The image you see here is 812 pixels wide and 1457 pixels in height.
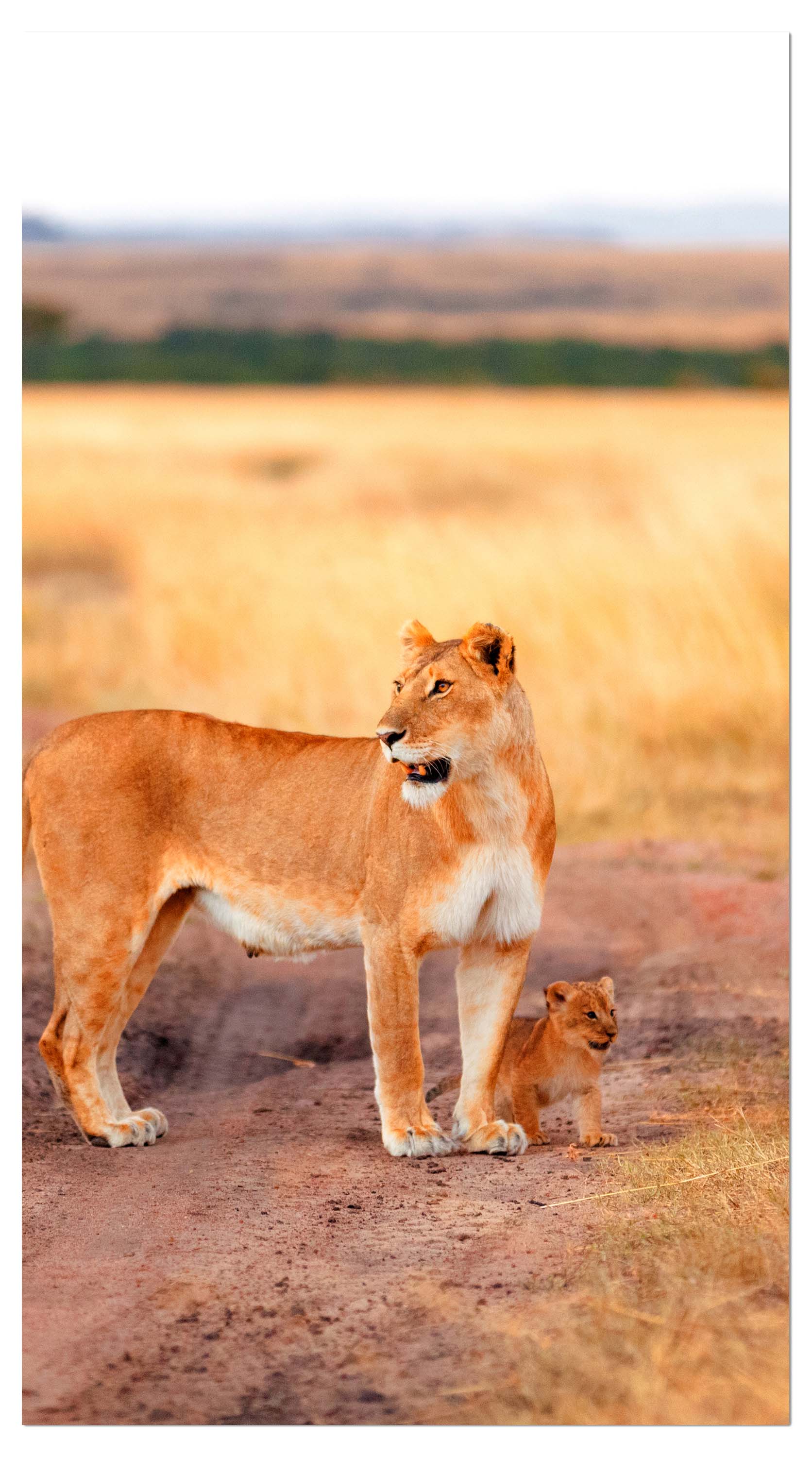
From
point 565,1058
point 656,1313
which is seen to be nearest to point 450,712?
point 565,1058

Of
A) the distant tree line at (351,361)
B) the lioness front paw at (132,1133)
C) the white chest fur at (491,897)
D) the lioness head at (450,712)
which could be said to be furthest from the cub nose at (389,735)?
the distant tree line at (351,361)

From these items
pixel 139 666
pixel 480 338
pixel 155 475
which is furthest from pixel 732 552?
pixel 480 338

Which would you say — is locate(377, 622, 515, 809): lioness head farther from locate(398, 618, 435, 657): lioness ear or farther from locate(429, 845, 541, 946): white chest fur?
locate(429, 845, 541, 946): white chest fur

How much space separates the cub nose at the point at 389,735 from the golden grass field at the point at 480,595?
5455 mm

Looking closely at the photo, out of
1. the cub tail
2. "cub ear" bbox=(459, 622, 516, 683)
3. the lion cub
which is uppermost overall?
"cub ear" bbox=(459, 622, 516, 683)

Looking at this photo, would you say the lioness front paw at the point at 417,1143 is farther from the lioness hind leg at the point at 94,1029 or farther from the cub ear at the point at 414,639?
the cub ear at the point at 414,639

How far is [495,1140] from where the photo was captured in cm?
569

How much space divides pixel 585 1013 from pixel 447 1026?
6.10 feet

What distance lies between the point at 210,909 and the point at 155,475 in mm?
15652

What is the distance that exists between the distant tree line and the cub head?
79.2 feet

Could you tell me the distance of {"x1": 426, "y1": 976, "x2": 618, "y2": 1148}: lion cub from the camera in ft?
19.2

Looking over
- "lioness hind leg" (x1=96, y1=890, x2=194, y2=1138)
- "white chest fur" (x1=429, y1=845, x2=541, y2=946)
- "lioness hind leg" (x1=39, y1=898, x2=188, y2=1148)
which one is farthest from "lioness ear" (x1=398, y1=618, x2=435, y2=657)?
"lioness hind leg" (x1=39, y1=898, x2=188, y2=1148)

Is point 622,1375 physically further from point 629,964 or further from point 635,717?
point 635,717

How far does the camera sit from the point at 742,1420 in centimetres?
420
